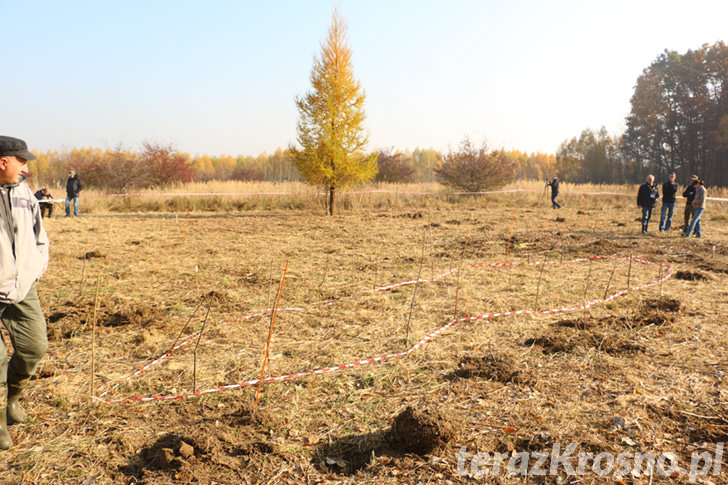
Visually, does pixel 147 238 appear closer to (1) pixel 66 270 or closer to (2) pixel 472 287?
(1) pixel 66 270

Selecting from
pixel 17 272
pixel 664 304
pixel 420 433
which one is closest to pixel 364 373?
pixel 420 433

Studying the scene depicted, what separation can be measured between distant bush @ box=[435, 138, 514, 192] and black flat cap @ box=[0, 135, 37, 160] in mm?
24785

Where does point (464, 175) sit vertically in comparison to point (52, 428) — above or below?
above

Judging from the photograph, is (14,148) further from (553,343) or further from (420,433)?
(553,343)

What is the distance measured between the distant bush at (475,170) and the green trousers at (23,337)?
81.5 ft

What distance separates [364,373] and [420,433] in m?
1.25

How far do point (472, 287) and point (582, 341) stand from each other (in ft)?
7.95

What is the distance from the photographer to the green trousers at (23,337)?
A: 287 cm

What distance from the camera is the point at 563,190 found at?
86.9ft

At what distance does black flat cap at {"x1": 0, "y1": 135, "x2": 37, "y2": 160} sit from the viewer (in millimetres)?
2761

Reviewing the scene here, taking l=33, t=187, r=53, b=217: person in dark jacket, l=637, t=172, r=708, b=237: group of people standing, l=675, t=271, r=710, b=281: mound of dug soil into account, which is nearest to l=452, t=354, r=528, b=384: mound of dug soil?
l=675, t=271, r=710, b=281: mound of dug soil

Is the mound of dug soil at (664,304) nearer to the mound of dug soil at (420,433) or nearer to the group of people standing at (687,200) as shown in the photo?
the mound of dug soil at (420,433)

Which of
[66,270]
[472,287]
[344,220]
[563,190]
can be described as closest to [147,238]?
[66,270]

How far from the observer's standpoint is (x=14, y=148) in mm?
2807
